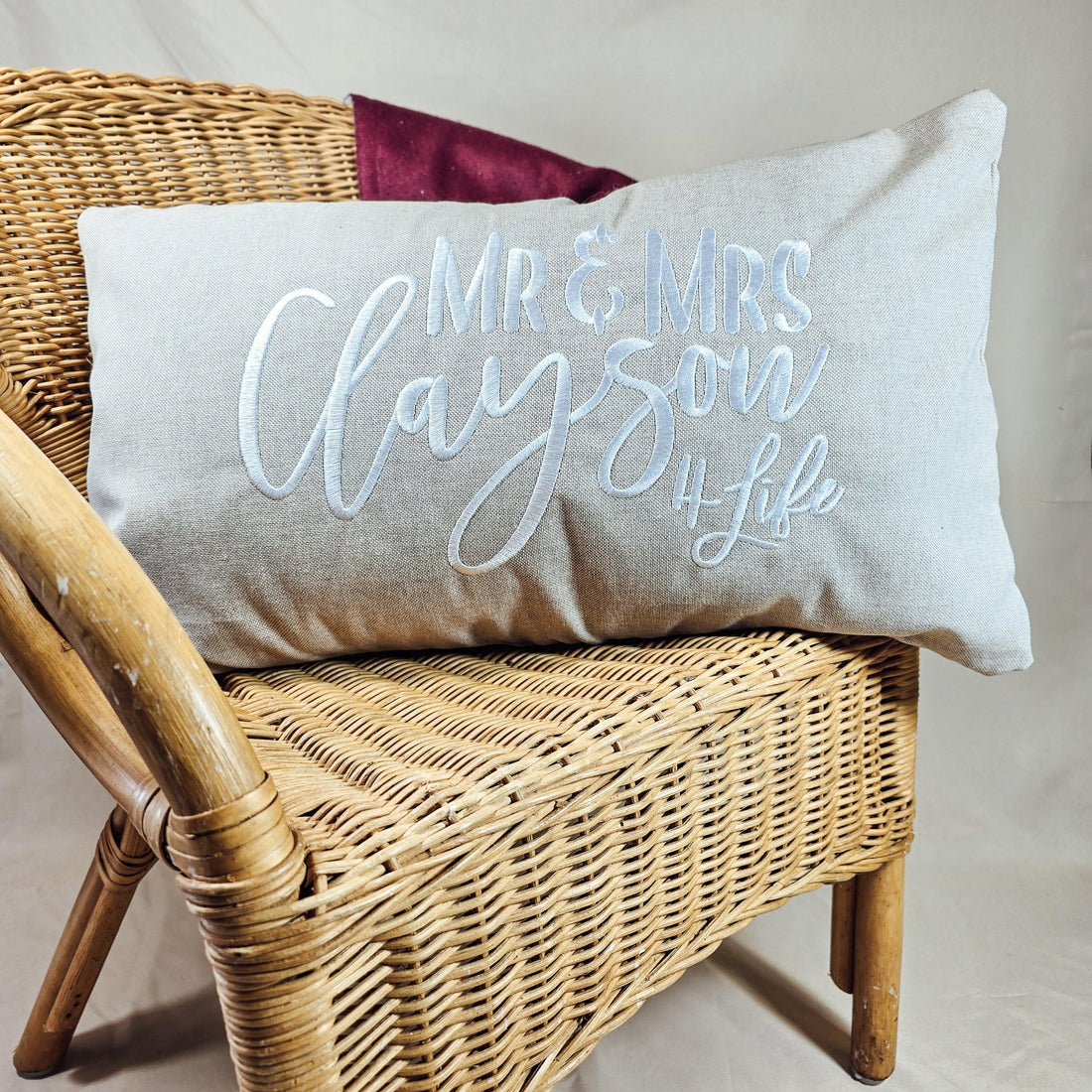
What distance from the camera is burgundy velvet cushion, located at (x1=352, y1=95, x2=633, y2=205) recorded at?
0.97 meters

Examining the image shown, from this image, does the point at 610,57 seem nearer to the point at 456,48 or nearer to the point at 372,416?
the point at 456,48

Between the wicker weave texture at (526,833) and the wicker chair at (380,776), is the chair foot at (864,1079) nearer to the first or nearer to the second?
the wicker chair at (380,776)

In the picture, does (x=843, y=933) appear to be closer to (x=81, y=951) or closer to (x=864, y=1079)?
(x=864, y=1079)

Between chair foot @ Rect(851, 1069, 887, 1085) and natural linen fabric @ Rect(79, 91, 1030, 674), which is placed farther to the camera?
chair foot @ Rect(851, 1069, 887, 1085)

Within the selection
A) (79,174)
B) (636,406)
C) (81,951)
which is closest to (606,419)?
(636,406)

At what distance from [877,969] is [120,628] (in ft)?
2.42

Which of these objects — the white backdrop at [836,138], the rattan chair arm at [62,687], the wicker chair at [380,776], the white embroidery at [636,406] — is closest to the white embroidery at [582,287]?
the white embroidery at [636,406]

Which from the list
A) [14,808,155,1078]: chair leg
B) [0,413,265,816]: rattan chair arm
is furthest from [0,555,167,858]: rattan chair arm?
[14,808,155,1078]: chair leg

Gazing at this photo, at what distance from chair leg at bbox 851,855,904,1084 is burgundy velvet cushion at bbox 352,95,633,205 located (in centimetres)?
66

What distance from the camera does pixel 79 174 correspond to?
896 millimetres

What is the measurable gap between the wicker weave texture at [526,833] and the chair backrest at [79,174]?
13.0 inches

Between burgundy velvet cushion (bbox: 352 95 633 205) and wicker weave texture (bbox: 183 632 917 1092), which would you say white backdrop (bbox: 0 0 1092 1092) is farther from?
wicker weave texture (bbox: 183 632 917 1092)

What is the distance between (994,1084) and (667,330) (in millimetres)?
734

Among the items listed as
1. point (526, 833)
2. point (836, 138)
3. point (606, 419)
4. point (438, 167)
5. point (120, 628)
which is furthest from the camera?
point (836, 138)
